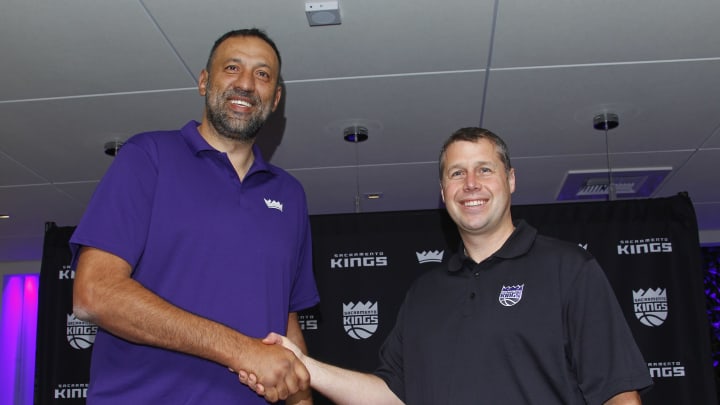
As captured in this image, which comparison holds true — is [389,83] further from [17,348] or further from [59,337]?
[17,348]

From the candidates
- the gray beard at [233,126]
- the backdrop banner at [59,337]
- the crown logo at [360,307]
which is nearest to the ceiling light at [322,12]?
the gray beard at [233,126]

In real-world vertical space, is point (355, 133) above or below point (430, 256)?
above

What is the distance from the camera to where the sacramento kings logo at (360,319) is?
3875 millimetres

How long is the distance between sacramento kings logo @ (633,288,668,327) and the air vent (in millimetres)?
1090

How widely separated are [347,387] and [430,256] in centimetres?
197

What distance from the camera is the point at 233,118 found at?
78.2 inches

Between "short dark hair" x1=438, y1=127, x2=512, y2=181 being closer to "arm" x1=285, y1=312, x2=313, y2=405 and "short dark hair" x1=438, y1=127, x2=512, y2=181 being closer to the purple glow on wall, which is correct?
"arm" x1=285, y1=312, x2=313, y2=405

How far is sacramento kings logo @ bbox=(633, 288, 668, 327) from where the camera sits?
377cm

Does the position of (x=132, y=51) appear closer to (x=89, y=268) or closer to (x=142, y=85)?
(x=142, y=85)

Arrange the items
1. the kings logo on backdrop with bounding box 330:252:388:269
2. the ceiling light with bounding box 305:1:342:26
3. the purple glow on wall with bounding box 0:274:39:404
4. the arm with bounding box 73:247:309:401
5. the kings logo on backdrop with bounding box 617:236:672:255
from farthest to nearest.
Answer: the purple glow on wall with bounding box 0:274:39:404 → the kings logo on backdrop with bounding box 330:252:388:269 → the kings logo on backdrop with bounding box 617:236:672:255 → the ceiling light with bounding box 305:1:342:26 → the arm with bounding box 73:247:309:401

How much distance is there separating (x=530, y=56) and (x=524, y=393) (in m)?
1.85

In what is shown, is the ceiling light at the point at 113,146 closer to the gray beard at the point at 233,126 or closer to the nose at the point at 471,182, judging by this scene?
the gray beard at the point at 233,126

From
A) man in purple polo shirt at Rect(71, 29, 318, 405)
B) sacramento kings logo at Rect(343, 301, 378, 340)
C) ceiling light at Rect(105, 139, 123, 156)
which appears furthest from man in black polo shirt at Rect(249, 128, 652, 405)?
ceiling light at Rect(105, 139, 123, 156)

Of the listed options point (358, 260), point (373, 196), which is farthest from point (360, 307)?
point (373, 196)
